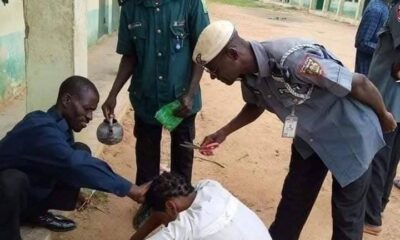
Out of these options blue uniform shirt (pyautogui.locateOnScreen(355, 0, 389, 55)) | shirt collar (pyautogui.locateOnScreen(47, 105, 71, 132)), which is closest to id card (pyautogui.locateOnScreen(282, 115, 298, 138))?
shirt collar (pyautogui.locateOnScreen(47, 105, 71, 132))

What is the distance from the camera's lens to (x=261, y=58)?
223cm

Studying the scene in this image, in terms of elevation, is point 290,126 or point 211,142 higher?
point 290,126

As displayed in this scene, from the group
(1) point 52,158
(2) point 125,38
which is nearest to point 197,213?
(1) point 52,158

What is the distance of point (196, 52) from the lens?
223 cm

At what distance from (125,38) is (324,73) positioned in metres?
1.39

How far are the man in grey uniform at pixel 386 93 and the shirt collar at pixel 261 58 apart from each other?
1327 mm

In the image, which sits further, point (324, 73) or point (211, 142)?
point (211, 142)

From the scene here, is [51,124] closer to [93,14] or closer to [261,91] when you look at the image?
[261,91]

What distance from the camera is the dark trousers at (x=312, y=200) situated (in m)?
2.53

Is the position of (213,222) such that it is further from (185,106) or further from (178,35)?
(178,35)

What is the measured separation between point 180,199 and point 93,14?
6719 millimetres

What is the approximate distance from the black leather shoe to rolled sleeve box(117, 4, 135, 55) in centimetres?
110

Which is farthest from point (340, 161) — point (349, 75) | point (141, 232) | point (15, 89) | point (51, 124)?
point (15, 89)

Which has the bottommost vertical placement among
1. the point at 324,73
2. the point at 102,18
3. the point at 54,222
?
the point at 54,222
